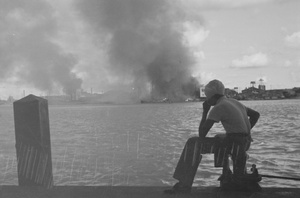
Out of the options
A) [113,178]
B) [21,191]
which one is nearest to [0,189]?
[21,191]

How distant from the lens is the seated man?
17.1ft

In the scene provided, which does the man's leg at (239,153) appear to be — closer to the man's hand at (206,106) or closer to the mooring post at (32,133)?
the man's hand at (206,106)

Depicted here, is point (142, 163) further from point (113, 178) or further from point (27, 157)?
point (27, 157)

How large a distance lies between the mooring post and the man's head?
110 inches

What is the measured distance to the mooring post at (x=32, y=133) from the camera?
6.14m

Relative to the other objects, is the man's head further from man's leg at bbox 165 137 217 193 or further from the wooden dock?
the wooden dock

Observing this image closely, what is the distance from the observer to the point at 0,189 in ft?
20.8

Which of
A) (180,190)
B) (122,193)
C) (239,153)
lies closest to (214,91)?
(239,153)

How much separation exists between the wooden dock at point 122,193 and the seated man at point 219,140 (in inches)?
11.0

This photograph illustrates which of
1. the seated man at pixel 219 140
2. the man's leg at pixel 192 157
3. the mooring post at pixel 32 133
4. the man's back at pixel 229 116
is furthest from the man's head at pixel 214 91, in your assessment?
the mooring post at pixel 32 133

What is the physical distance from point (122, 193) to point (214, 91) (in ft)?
6.93

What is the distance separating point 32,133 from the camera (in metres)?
6.17

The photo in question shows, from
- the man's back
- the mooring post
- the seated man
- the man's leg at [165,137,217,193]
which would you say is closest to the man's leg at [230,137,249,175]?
the seated man

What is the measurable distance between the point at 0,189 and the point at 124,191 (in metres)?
2.21
